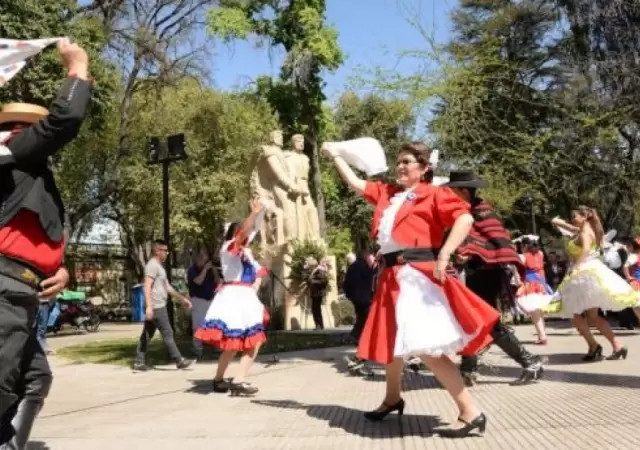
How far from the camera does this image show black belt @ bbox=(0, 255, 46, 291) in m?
3.72

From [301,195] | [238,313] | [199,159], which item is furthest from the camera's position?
[199,159]

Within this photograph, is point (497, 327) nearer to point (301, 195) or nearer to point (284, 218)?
point (284, 218)

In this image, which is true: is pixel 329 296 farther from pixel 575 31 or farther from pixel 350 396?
pixel 350 396

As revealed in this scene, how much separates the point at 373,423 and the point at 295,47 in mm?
25429

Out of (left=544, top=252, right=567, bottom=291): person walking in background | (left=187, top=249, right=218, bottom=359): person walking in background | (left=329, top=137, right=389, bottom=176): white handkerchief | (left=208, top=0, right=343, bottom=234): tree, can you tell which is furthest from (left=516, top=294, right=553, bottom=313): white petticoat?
(left=208, top=0, right=343, bottom=234): tree

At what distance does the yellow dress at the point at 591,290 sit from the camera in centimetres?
890

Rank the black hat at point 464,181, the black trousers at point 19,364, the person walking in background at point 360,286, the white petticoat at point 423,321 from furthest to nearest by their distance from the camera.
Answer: the person walking in background at point 360,286 < the black hat at point 464,181 < the white petticoat at point 423,321 < the black trousers at point 19,364

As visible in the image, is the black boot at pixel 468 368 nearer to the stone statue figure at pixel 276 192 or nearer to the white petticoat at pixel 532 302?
the white petticoat at pixel 532 302

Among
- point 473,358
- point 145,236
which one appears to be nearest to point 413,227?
point 473,358

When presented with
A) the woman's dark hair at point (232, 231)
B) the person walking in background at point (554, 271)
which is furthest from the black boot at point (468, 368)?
the person walking in background at point (554, 271)

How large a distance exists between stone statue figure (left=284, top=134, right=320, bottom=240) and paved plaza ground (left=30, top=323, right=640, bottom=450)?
8.95 metres

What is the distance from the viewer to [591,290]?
29.4 ft

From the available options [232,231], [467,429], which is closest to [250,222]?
[232,231]

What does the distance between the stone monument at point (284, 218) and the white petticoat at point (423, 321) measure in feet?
41.6
